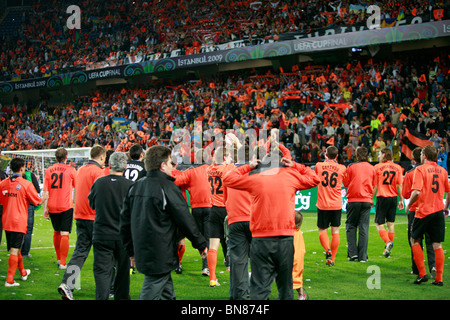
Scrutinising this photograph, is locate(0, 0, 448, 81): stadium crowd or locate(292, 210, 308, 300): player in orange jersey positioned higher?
locate(0, 0, 448, 81): stadium crowd

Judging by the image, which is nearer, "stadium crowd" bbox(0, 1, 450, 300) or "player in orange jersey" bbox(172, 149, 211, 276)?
"stadium crowd" bbox(0, 1, 450, 300)

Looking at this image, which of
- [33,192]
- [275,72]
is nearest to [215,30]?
[275,72]

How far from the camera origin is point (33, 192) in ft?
27.9

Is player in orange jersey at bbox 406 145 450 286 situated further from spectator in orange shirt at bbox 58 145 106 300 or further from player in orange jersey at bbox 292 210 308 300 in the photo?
spectator in orange shirt at bbox 58 145 106 300

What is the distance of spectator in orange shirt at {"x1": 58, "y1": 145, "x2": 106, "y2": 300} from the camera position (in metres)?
7.25

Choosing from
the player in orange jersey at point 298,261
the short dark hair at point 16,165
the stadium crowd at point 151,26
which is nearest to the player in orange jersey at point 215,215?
the player in orange jersey at point 298,261

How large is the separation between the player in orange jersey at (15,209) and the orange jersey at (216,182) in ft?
9.52

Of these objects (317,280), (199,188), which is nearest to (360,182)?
(317,280)

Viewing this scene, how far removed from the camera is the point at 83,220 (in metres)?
7.70

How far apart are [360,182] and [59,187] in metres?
5.88

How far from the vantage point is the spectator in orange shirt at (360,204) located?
34.2 feet

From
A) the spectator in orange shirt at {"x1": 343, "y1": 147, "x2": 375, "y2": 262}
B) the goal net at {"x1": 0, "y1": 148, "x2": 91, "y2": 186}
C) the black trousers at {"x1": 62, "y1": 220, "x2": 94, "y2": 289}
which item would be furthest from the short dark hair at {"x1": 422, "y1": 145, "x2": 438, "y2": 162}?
the goal net at {"x1": 0, "y1": 148, "x2": 91, "y2": 186}

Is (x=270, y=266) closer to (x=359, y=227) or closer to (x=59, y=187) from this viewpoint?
(x=59, y=187)
